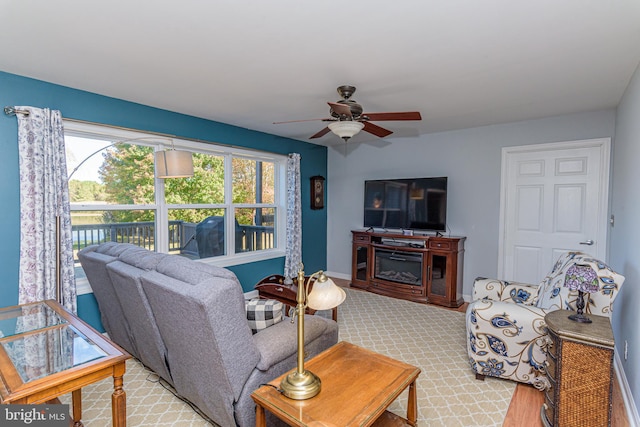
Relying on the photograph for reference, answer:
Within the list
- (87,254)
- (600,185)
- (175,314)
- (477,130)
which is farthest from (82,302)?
(600,185)

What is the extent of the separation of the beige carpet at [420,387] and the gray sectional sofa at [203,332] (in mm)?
217

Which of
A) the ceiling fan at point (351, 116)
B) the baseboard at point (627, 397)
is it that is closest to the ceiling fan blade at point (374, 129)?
the ceiling fan at point (351, 116)

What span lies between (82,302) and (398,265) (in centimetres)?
390

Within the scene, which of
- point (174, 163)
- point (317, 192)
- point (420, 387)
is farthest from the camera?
point (317, 192)

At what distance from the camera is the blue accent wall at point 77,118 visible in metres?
2.70

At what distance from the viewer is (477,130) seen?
451 cm

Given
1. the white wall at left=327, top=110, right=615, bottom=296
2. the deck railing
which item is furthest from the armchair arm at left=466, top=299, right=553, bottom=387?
the deck railing

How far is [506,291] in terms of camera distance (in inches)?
123

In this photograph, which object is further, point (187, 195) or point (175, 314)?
point (187, 195)

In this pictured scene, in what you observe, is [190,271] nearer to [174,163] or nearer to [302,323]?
[302,323]

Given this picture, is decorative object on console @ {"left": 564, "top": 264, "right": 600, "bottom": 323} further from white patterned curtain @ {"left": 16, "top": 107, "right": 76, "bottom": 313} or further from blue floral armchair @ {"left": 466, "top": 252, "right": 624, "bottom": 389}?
white patterned curtain @ {"left": 16, "top": 107, "right": 76, "bottom": 313}

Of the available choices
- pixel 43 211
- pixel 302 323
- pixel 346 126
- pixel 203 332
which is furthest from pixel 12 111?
pixel 302 323

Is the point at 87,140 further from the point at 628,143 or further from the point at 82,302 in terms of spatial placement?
the point at 628,143

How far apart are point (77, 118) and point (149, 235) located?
1.39 meters
